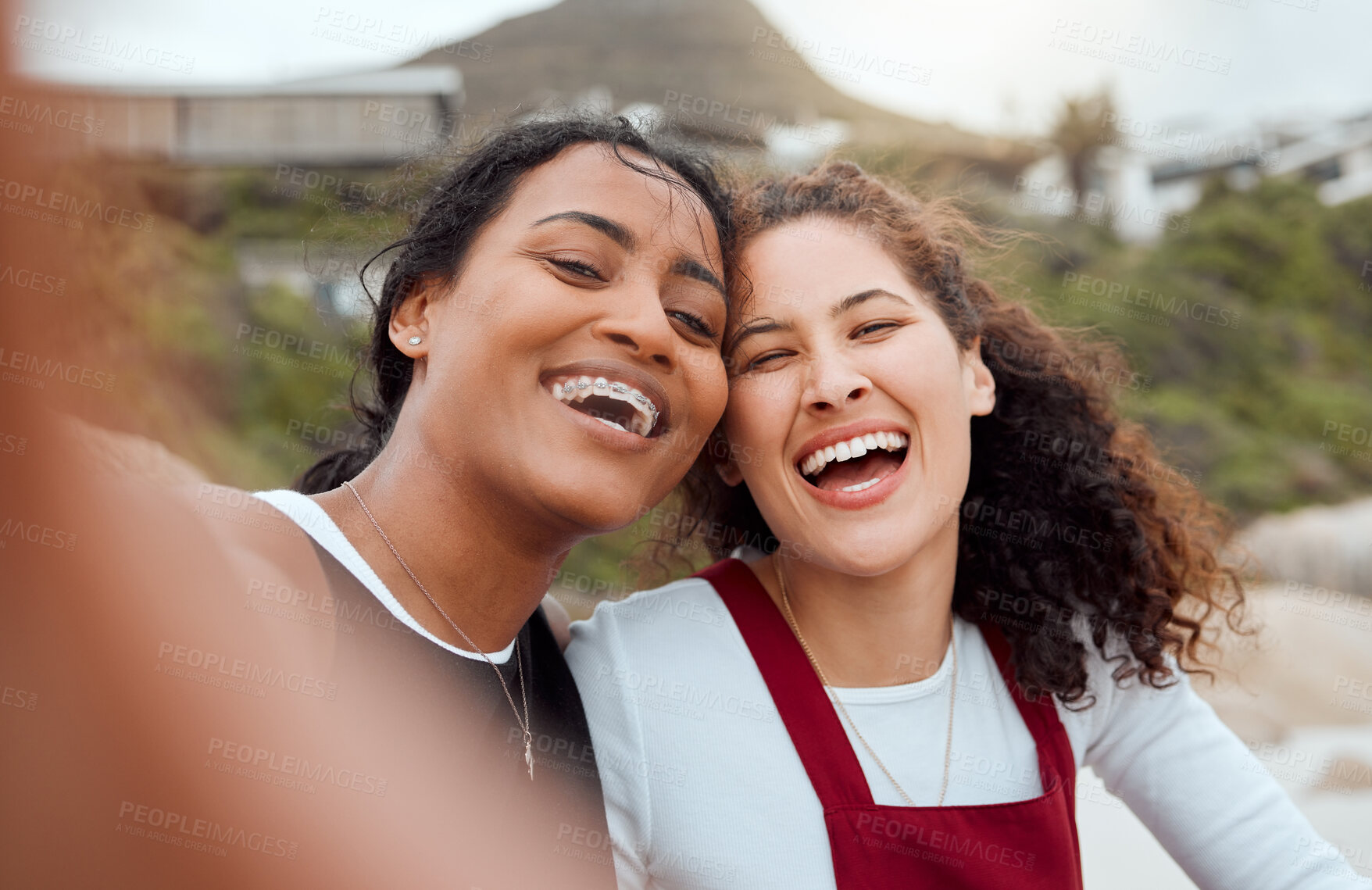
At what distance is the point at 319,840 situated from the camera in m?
0.88

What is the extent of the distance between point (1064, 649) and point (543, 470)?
4.58 ft

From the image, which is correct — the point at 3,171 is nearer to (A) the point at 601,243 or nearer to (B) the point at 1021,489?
(A) the point at 601,243

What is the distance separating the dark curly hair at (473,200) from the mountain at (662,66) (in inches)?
596

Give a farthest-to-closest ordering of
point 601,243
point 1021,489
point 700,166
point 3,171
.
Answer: point 1021,489 → point 700,166 → point 601,243 → point 3,171

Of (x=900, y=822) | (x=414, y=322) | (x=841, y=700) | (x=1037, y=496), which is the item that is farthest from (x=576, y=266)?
(x=1037, y=496)

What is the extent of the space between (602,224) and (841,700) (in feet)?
3.93

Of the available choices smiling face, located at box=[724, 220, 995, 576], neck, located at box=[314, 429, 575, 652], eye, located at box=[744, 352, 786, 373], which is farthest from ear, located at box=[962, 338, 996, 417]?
neck, located at box=[314, 429, 575, 652]

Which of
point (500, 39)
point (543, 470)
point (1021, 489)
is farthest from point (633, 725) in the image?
point (500, 39)

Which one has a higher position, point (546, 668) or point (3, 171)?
point (3, 171)

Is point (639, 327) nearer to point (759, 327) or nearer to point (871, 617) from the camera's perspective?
point (759, 327)

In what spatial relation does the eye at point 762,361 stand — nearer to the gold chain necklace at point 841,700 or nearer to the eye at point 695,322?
the eye at point 695,322

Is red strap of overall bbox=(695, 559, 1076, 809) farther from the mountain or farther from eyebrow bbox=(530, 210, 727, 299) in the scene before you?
the mountain

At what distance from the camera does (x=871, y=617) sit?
2.27m

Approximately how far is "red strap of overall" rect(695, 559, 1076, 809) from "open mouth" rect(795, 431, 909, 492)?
0.31 metres
